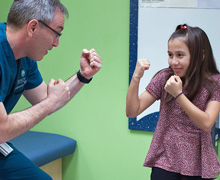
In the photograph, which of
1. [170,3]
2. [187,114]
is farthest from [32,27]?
[170,3]

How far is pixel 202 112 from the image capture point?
156cm

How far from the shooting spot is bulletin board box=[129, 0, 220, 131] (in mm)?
2273

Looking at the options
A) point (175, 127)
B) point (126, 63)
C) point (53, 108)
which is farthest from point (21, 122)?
point (126, 63)

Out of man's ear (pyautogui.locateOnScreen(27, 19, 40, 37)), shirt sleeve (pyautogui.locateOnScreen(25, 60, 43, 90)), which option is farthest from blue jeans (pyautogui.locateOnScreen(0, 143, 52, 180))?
man's ear (pyautogui.locateOnScreen(27, 19, 40, 37))

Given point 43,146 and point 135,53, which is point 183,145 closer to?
point 135,53

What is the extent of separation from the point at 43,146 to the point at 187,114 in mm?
1419

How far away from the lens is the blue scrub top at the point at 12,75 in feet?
4.99

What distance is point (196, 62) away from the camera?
1629 millimetres

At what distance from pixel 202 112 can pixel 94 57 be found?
0.71 m

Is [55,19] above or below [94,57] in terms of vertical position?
above

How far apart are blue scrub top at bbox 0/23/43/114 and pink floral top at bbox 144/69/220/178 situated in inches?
32.4

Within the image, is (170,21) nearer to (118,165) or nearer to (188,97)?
(188,97)

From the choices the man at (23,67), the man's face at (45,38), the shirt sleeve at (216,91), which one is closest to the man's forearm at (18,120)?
the man at (23,67)

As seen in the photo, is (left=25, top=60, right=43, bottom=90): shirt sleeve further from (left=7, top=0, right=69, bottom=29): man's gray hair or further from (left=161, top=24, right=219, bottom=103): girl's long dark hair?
→ (left=161, top=24, right=219, bottom=103): girl's long dark hair
